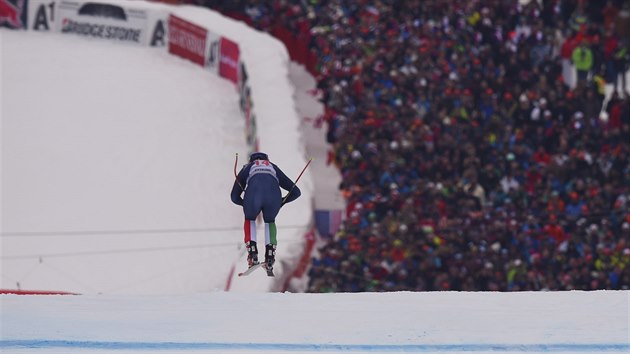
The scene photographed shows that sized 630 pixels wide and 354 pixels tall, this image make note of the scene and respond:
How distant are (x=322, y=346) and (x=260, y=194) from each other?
1.78 meters

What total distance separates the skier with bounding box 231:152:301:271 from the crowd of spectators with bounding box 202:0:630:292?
7.58m

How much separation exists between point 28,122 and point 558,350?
1713 centimetres

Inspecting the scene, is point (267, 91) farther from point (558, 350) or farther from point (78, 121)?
point (558, 350)

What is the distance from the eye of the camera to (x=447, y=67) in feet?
82.3

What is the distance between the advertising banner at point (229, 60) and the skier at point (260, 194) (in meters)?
16.5

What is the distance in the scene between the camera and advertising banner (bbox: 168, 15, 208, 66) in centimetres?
2983

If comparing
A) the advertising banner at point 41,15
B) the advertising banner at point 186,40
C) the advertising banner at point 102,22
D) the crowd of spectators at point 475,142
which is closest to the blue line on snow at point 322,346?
the crowd of spectators at point 475,142

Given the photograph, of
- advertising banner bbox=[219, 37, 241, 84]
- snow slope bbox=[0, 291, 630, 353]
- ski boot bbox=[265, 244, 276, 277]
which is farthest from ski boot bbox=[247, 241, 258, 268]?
advertising banner bbox=[219, 37, 241, 84]

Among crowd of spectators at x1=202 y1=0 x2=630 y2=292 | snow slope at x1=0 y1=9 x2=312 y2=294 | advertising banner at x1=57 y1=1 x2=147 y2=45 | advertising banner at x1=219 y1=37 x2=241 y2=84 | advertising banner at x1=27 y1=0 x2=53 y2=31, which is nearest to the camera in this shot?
crowd of spectators at x1=202 y1=0 x2=630 y2=292

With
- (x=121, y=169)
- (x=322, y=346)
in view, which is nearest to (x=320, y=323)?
(x=322, y=346)

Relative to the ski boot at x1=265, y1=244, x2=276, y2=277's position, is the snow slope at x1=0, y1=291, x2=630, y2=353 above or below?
below

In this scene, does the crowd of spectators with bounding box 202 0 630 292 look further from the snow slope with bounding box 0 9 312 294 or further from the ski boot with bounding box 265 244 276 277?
the ski boot with bounding box 265 244 276 277

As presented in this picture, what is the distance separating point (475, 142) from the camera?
77.3ft

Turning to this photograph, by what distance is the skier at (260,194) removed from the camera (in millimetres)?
12523
